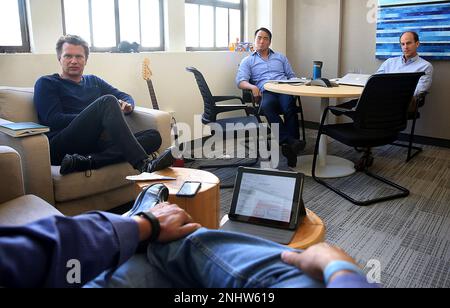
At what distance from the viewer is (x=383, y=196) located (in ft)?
9.34

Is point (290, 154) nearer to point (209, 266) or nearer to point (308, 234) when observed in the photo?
point (308, 234)

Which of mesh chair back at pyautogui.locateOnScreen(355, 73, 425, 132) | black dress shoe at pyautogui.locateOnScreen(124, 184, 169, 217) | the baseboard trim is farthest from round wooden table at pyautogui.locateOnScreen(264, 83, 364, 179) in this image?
black dress shoe at pyautogui.locateOnScreen(124, 184, 169, 217)

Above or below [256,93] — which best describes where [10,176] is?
below

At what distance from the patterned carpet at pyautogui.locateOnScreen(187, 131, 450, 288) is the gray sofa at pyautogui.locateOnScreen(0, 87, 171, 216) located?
0.70 metres

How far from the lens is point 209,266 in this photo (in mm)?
948

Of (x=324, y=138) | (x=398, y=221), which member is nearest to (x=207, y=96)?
(x=324, y=138)

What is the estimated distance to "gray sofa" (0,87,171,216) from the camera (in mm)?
2066

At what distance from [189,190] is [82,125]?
3.23 feet

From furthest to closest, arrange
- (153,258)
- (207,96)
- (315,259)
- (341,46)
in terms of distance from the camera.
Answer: (341,46), (207,96), (153,258), (315,259)

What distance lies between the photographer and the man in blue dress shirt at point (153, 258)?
79 cm

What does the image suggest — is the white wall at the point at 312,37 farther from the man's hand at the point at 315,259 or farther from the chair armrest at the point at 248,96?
the man's hand at the point at 315,259
